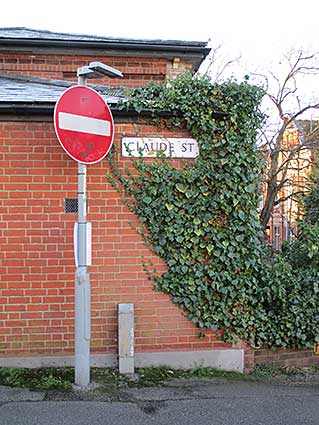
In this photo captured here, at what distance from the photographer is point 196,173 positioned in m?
5.06

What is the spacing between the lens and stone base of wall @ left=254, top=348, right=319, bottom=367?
5379 millimetres

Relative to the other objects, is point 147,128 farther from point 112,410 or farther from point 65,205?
point 112,410

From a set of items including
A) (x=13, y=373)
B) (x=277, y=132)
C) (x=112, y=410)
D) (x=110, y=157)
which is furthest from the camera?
(x=277, y=132)

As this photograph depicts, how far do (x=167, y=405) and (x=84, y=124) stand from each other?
9.41 ft

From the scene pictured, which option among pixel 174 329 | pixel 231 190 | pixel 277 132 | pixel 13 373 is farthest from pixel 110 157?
pixel 277 132

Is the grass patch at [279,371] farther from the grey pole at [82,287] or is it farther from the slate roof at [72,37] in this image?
the slate roof at [72,37]

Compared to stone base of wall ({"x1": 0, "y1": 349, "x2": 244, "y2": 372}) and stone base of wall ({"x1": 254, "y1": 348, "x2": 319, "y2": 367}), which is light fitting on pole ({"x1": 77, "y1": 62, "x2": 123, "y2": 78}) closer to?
stone base of wall ({"x1": 0, "y1": 349, "x2": 244, "y2": 372})

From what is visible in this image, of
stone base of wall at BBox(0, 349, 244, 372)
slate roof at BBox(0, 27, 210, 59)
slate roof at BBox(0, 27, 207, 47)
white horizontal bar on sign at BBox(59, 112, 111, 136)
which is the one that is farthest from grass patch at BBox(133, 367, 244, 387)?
slate roof at BBox(0, 27, 207, 47)

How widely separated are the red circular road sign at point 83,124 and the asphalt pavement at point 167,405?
2.36 metres

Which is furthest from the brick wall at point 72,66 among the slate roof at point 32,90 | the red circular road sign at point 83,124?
the red circular road sign at point 83,124

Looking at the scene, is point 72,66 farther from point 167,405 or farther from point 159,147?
point 167,405

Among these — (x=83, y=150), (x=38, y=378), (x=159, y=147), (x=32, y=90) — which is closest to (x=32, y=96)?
(x=32, y=90)

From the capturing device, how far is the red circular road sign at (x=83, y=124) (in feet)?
13.6

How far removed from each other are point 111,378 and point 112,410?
0.77 meters
